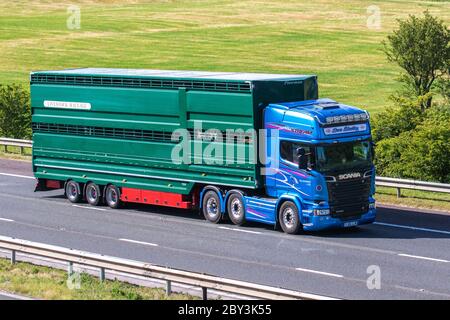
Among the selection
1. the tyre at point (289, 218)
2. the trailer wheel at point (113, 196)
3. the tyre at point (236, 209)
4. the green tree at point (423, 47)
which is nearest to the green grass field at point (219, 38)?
the green tree at point (423, 47)

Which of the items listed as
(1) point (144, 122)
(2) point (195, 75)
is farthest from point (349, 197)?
(1) point (144, 122)

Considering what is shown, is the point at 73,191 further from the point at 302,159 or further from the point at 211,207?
the point at 302,159

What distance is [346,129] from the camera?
24.8m

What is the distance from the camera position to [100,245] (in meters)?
24.1

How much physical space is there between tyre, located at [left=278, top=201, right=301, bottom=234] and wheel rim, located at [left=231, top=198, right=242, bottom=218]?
4.15ft

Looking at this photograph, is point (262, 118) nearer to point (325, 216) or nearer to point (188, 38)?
point (325, 216)

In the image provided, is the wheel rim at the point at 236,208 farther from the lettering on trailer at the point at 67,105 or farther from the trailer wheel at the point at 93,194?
the lettering on trailer at the point at 67,105

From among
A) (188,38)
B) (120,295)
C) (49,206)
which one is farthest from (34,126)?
(188,38)

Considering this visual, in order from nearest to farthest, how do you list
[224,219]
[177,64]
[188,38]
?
[224,219], [177,64], [188,38]

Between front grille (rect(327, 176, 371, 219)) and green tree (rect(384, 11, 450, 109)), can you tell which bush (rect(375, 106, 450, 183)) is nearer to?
front grille (rect(327, 176, 371, 219))

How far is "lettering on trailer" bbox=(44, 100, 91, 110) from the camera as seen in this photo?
2902 centimetres

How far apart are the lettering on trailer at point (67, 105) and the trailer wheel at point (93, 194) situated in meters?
2.11

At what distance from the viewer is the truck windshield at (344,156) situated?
24.5 metres
